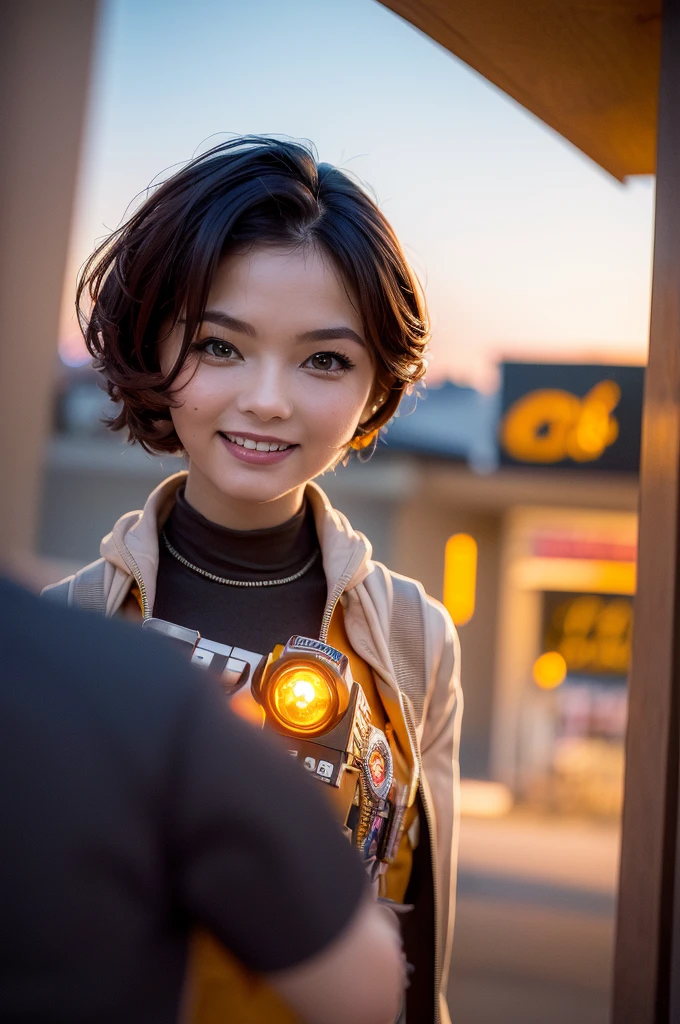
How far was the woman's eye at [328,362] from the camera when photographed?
1529mm

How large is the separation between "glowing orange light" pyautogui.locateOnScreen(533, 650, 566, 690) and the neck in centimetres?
942

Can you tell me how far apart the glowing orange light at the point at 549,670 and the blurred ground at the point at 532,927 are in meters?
2.23

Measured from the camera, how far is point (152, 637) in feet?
2.43

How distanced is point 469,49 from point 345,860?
4.16 feet

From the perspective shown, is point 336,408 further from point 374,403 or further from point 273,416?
point 374,403

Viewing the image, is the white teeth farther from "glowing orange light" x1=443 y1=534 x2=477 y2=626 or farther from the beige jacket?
"glowing orange light" x1=443 y1=534 x2=477 y2=626

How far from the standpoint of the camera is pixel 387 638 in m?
1.64

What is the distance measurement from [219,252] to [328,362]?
0.22 m

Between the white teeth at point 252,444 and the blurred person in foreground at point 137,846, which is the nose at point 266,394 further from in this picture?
the blurred person in foreground at point 137,846

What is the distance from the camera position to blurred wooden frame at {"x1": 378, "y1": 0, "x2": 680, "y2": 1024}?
4.65ft

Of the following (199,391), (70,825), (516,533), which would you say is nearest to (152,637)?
(70,825)

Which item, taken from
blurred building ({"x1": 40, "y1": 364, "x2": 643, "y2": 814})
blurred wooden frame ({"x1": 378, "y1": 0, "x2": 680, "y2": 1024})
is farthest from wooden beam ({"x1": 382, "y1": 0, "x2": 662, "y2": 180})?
blurred building ({"x1": 40, "y1": 364, "x2": 643, "y2": 814})

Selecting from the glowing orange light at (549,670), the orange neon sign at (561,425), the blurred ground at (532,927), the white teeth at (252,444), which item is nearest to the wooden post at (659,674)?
the white teeth at (252,444)

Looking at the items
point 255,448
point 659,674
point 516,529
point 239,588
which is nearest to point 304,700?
point 239,588
